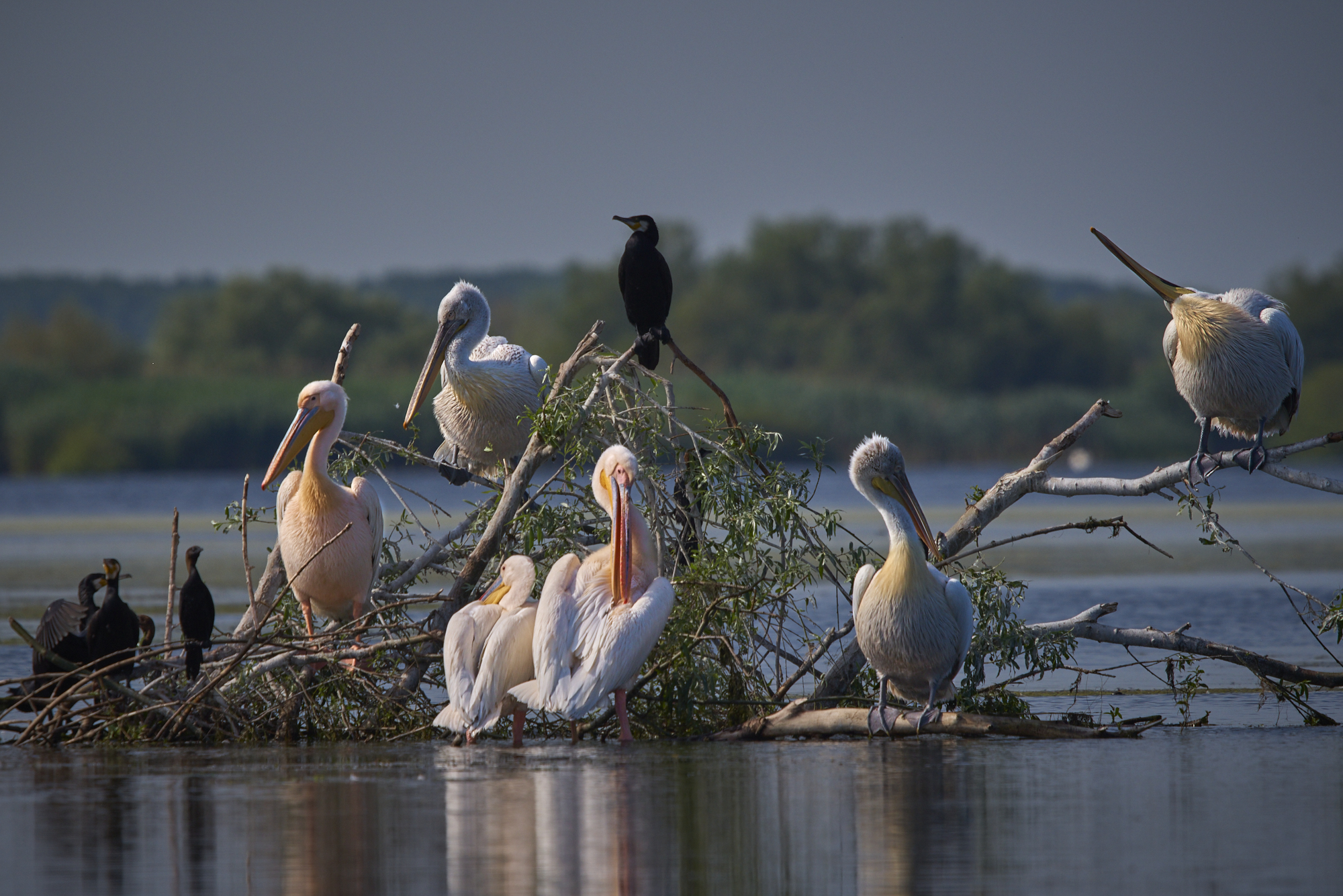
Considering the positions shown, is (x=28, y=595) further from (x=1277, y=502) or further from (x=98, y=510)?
(x=1277, y=502)

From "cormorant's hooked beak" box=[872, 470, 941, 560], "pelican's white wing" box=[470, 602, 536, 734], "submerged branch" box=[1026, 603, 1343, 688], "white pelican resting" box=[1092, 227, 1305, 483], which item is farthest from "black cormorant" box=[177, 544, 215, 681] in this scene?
"white pelican resting" box=[1092, 227, 1305, 483]

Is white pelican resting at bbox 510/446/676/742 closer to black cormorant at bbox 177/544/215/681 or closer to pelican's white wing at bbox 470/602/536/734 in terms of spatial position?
pelican's white wing at bbox 470/602/536/734

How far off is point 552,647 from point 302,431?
1.83 metres

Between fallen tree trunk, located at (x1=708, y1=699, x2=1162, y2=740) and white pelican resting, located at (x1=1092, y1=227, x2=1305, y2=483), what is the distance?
43.9 inches

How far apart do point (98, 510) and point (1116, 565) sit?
1640 centimetres

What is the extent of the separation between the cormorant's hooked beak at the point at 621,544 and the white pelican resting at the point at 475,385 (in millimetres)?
1820

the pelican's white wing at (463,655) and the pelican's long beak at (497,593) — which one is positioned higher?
the pelican's long beak at (497,593)

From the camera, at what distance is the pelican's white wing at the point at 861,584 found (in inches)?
218

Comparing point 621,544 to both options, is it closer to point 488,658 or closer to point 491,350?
point 488,658

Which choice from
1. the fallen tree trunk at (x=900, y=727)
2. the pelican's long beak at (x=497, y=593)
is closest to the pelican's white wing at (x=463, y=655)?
the pelican's long beak at (x=497, y=593)

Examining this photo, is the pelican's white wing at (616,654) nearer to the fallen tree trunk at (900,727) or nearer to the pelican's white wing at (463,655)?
the pelican's white wing at (463,655)

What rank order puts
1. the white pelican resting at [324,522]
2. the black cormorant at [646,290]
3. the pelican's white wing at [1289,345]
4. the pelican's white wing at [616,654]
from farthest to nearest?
the black cormorant at [646,290], the white pelican resting at [324,522], the pelican's white wing at [1289,345], the pelican's white wing at [616,654]

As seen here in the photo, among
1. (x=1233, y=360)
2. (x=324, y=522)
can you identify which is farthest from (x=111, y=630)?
(x=1233, y=360)

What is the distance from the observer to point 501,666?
5.42m
